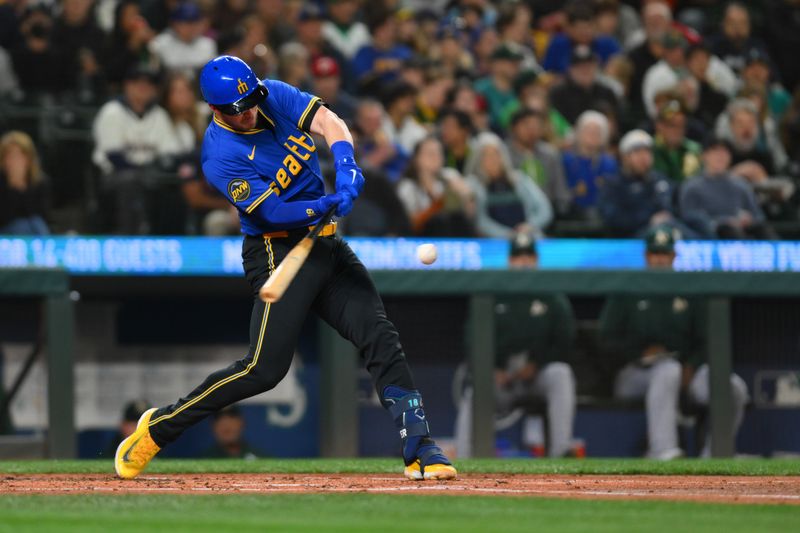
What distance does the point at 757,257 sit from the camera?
1094 cm

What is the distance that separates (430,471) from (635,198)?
225 inches

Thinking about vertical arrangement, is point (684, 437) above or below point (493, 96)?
below

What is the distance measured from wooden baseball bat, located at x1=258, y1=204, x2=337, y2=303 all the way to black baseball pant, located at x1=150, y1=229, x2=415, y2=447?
0.08 m

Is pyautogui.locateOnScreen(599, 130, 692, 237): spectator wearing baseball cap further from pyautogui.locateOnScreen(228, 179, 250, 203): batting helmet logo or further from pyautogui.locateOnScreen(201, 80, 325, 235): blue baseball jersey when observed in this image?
pyautogui.locateOnScreen(228, 179, 250, 203): batting helmet logo

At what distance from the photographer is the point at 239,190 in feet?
19.4

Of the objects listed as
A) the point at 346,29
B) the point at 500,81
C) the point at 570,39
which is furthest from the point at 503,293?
the point at 570,39

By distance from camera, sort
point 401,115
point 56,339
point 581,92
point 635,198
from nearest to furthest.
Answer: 1. point 56,339
2. point 635,198
3. point 401,115
4. point 581,92

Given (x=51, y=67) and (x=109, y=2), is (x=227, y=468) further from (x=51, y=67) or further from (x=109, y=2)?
(x=109, y=2)

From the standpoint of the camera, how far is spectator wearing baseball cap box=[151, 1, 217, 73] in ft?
38.7

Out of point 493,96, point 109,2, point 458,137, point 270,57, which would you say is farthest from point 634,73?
point 109,2

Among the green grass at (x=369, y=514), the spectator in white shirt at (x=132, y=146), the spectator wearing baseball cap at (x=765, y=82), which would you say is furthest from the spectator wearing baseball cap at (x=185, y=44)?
the green grass at (x=369, y=514)

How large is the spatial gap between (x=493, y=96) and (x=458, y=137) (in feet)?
4.36

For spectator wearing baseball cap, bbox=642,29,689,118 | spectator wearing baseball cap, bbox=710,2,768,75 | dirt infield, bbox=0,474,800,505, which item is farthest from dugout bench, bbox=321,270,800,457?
spectator wearing baseball cap, bbox=710,2,768,75

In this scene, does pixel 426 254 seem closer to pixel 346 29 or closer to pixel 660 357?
pixel 660 357
